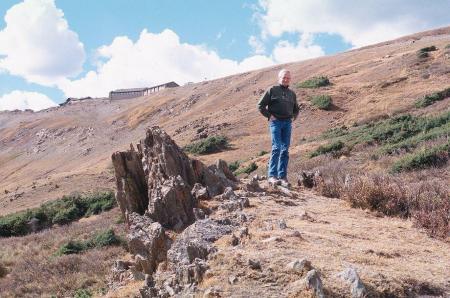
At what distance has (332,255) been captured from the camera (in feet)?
14.4

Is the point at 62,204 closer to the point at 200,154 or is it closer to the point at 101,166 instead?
the point at 200,154

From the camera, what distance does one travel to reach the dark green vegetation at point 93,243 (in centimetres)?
1329

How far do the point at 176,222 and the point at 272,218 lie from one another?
3.82 feet

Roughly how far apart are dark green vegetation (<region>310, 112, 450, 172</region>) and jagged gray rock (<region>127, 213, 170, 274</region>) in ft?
26.4

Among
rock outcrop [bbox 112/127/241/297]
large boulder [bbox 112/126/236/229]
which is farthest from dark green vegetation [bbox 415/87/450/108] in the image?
large boulder [bbox 112/126/236/229]

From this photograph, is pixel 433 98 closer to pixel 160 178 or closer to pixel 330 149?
pixel 330 149

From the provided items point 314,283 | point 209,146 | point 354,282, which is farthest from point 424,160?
point 209,146

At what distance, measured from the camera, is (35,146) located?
66688 mm

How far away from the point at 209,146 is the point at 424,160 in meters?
21.5

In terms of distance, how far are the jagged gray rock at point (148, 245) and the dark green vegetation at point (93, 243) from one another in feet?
26.5

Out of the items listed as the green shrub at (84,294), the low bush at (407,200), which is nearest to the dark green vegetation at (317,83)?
the green shrub at (84,294)

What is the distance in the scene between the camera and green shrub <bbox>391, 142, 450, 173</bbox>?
11.7 metres

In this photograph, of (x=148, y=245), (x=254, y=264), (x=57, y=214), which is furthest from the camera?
(x=57, y=214)

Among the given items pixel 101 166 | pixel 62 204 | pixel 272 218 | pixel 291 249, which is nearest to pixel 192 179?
pixel 272 218
